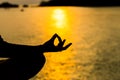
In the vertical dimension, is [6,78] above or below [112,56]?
above

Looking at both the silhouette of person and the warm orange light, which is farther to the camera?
the warm orange light

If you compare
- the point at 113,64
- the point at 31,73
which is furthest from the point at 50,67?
the point at 31,73

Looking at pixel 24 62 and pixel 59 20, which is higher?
pixel 24 62

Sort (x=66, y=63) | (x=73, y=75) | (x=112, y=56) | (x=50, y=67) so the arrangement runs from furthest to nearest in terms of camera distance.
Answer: (x=112, y=56)
(x=66, y=63)
(x=50, y=67)
(x=73, y=75)

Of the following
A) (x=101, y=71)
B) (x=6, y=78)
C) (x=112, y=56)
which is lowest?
(x=112, y=56)

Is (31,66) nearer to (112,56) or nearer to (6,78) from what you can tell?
(6,78)

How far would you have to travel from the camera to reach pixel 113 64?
33.5 m

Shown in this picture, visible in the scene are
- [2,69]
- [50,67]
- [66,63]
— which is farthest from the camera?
[66,63]

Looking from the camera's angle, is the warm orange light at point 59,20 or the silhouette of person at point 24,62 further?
the warm orange light at point 59,20

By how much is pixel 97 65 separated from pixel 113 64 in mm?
1140

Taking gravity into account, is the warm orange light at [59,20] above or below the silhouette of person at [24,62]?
below

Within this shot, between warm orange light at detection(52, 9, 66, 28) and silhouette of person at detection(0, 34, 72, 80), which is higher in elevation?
silhouette of person at detection(0, 34, 72, 80)

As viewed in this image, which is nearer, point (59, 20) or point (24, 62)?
point (24, 62)

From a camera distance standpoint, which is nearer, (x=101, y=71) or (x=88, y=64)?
(x=101, y=71)
